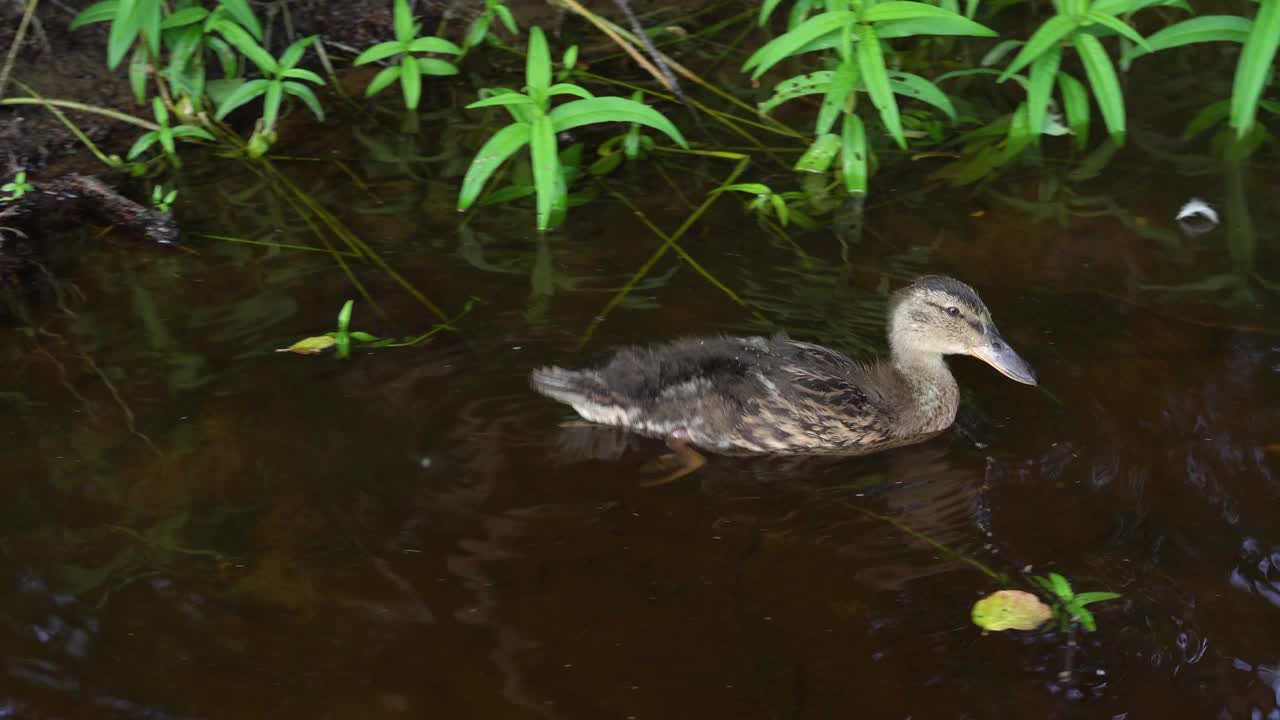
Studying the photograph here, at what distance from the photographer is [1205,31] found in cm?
618

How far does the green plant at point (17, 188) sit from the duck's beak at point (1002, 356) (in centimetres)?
444

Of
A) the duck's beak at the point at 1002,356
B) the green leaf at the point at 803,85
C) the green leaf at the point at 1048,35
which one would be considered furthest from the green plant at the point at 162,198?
the green leaf at the point at 1048,35

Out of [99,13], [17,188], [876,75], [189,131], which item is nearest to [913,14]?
[876,75]

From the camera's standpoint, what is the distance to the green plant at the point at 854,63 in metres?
5.70

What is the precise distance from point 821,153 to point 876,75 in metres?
0.71

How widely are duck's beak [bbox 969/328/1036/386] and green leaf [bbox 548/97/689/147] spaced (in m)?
1.68

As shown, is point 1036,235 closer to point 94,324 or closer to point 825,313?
point 825,313

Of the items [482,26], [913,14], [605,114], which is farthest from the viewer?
[482,26]

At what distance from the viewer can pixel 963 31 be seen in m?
5.73

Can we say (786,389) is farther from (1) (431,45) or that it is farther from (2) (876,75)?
(1) (431,45)

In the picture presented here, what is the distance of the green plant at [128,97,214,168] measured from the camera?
639cm

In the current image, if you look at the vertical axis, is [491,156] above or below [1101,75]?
below

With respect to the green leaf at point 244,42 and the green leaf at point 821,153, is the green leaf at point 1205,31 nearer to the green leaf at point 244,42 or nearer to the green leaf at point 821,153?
the green leaf at point 821,153

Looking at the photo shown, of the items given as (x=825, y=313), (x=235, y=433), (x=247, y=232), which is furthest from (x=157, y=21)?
(x=825, y=313)
